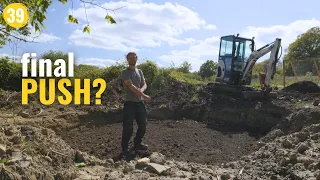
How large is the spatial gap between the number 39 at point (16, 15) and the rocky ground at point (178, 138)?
5.13 feet

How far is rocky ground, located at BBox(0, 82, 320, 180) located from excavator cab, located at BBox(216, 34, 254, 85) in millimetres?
1081

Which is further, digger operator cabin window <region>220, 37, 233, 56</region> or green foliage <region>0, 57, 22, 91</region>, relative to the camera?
green foliage <region>0, 57, 22, 91</region>

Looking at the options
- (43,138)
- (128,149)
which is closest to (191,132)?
(128,149)

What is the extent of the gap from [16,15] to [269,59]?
8422 millimetres

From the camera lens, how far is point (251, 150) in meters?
6.52

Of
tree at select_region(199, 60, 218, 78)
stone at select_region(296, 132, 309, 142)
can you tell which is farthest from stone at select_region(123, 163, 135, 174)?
tree at select_region(199, 60, 218, 78)

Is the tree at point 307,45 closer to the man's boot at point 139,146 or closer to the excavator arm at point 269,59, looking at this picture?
the excavator arm at point 269,59

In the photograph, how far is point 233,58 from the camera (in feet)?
38.5

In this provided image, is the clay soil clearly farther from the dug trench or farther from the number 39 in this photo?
the number 39

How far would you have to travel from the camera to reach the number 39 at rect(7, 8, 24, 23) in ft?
12.8

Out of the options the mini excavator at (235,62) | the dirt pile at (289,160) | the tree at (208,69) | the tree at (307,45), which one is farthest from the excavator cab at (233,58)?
the tree at (307,45)

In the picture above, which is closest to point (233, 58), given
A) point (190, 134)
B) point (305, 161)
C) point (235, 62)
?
point (235, 62)

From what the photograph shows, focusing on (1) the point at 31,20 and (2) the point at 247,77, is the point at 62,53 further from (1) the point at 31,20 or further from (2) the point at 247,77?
(1) the point at 31,20

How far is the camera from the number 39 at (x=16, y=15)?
12.8 feet
